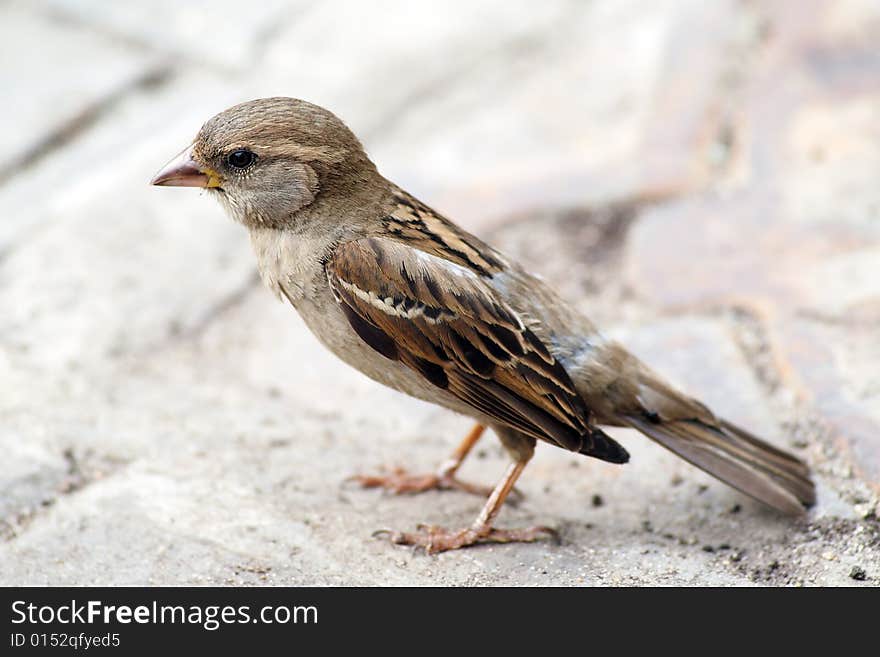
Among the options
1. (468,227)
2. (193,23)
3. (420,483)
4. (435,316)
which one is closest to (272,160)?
(435,316)

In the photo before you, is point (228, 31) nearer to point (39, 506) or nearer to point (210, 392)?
point (210, 392)

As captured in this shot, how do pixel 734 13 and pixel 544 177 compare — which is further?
pixel 734 13

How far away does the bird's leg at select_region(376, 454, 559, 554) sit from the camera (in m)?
3.60

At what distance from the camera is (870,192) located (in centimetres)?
474

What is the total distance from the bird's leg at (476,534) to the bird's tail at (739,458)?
43cm

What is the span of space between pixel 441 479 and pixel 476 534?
1.46ft

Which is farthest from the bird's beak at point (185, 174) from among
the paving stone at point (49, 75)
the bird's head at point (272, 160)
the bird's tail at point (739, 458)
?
the paving stone at point (49, 75)

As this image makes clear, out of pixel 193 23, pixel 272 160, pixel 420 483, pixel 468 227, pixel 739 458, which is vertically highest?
pixel 193 23

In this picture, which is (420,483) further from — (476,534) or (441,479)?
(476,534)

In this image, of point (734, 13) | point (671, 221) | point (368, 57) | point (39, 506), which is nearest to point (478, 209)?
point (671, 221)

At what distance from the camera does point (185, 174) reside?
3.74m

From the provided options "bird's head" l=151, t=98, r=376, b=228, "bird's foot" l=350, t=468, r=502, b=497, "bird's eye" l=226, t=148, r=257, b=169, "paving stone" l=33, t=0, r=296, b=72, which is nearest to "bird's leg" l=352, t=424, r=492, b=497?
"bird's foot" l=350, t=468, r=502, b=497
